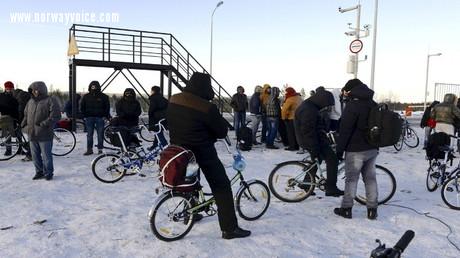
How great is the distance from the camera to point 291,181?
20.4ft

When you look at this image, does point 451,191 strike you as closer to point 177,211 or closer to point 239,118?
point 177,211

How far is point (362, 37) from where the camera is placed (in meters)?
16.7

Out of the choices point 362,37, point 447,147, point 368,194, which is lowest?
point 368,194

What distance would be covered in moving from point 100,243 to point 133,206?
1.44 metres

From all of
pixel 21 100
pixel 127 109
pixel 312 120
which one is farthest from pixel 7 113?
pixel 312 120

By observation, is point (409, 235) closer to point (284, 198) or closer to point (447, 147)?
point (284, 198)

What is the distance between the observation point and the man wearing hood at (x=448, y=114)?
9.07 meters

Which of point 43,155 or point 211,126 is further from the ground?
point 211,126

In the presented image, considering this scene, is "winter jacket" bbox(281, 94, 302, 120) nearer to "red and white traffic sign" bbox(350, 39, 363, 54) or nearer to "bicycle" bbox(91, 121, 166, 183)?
"red and white traffic sign" bbox(350, 39, 363, 54)

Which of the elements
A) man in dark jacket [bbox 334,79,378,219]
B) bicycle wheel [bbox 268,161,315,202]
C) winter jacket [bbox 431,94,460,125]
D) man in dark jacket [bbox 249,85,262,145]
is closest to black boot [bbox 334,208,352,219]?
man in dark jacket [bbox 334,79,378,219]

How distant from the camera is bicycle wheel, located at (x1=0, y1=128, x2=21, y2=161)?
9.18 meters

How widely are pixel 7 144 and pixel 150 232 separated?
6.11 metres

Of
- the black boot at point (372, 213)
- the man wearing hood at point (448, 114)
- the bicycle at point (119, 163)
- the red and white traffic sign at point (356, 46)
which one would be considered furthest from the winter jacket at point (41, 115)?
the red and white traffic sign at point (356, 46)

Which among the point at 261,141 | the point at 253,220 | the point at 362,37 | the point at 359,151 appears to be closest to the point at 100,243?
the point at 253,220
